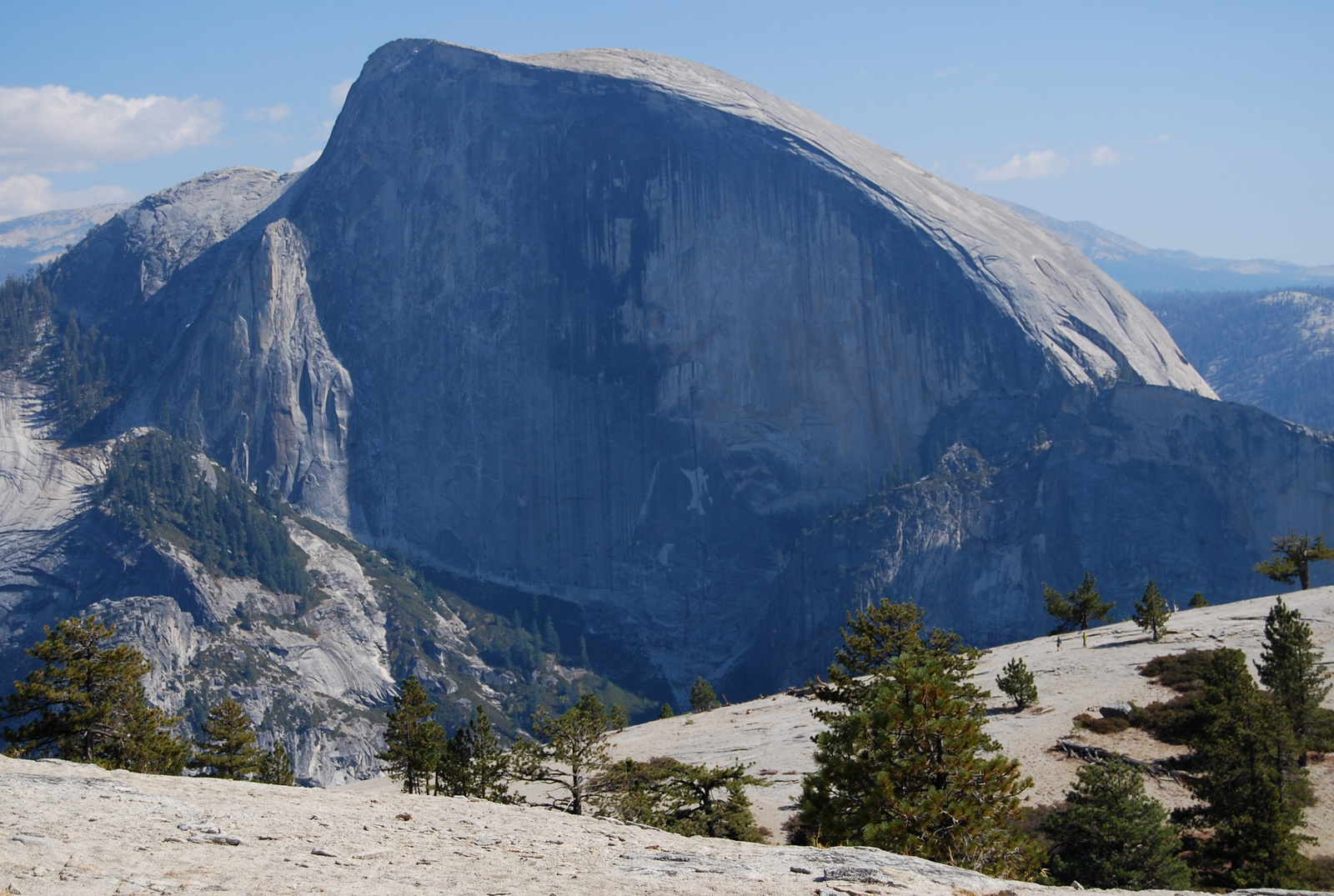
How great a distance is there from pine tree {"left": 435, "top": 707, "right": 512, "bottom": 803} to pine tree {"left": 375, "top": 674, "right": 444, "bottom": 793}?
6.54 ft

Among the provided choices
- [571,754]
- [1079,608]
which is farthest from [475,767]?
[1079,608]

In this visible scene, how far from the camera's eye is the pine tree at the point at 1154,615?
2753 inches

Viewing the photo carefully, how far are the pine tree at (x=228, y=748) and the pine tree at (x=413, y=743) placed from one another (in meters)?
8.78

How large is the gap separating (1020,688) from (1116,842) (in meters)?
22.5

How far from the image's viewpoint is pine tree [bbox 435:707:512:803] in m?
45.8

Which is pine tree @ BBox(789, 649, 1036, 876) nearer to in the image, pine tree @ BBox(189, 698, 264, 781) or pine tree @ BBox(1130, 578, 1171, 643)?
pine tree @ BBox(189, 698, 264, 781)

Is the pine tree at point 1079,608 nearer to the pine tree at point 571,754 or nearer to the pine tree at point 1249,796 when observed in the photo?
the pine tree at point 1249,796

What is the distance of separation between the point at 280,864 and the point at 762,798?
106ft

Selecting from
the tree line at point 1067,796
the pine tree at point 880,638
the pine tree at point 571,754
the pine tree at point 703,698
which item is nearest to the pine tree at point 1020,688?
the tree line at point 1067,796

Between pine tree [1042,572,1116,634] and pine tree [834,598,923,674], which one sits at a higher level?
pine tree [834,598,923,674]

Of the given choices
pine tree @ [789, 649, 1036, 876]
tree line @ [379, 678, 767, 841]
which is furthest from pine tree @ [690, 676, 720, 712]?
pine tree @ [789, 649, 1036, 876]

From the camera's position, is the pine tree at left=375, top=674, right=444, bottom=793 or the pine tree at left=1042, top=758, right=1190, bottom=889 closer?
the pine tree at left=1042, top=758, right=1190, bottom=889

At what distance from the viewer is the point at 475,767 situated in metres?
47.3

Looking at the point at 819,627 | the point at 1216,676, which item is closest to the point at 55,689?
the point at 1216,676
